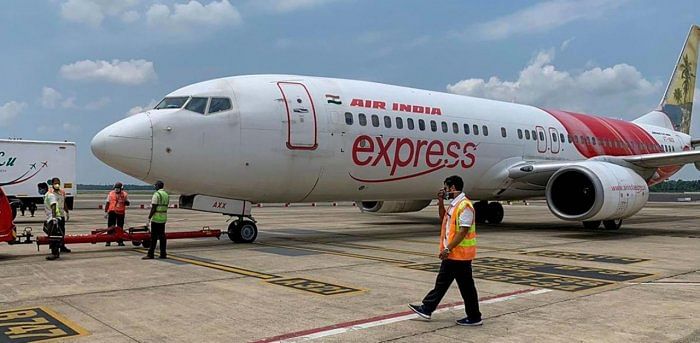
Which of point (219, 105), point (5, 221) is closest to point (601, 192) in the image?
point (219, 105)

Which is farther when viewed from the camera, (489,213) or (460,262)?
(489,213)

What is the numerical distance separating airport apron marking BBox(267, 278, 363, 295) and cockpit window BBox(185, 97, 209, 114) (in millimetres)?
5019

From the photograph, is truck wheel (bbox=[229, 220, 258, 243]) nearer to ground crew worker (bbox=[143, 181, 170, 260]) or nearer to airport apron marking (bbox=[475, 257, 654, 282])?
ground crew worker (bbox=[143, 181, 170, 260])

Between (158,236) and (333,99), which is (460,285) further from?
(333,99)

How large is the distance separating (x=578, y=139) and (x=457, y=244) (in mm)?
16202

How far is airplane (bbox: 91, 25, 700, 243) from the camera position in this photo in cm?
1178

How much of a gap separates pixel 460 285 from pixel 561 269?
4.47 metres

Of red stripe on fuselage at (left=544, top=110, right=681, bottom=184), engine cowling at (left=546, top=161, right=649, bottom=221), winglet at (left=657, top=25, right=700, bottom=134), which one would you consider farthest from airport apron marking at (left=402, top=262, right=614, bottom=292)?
winglet at (left=657, top=25, right=700, bottom=134)

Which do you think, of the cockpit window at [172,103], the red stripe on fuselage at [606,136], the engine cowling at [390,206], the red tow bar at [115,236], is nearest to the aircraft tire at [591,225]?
the red stripe on fuselage at [606,136]

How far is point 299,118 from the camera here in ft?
42.5

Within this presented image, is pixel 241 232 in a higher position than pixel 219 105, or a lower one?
lower

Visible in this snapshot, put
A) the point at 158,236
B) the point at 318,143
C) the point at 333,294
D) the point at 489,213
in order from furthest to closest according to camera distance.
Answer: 1. the point at 489,213
2. the point at 318,143
3. the point at 158,236
4. the point at 333,294

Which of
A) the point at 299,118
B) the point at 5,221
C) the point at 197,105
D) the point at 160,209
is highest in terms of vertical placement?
the point at 197,105

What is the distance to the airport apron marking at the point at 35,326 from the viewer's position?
5242 millimetres
